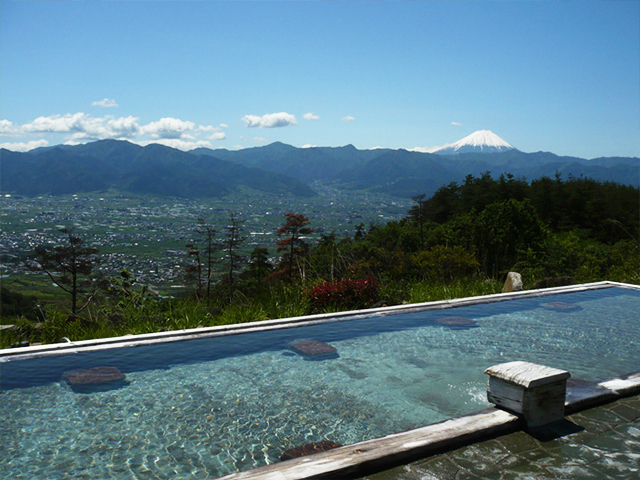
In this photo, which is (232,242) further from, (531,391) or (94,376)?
(531,391)

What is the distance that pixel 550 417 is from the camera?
2648 mm

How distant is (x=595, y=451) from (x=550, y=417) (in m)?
0.32

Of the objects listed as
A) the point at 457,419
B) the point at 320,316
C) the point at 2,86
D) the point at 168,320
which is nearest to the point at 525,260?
the point at 320,316

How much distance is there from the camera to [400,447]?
2211mm

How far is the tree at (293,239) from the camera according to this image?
8695 mm

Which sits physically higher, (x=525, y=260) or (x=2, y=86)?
(x=2, y=86)

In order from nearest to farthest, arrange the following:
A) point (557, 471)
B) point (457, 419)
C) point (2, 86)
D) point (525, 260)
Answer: point (557, 471), point (457, 419), point (2, 86), point (525, 260)

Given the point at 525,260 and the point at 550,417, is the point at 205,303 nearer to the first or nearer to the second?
the point at 550,417

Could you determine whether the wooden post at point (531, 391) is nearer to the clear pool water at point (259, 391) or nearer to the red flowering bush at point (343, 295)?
the clear pool water at point (259, 391)

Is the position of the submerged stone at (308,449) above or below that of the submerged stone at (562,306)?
above

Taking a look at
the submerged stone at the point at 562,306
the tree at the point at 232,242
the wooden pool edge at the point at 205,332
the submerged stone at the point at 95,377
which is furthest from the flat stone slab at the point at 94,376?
the tree at the point at 232,242

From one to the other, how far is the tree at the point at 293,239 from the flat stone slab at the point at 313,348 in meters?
4.08

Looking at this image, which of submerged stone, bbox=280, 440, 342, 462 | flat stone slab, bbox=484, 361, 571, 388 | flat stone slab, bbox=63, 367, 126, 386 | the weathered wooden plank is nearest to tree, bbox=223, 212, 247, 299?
flat stone slab, bbox=63, 367, 126, 386

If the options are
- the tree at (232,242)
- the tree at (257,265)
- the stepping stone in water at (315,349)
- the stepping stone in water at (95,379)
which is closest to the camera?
the stepping stone in water at (95,379)
